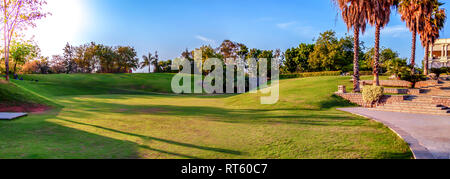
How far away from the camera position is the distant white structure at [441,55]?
43656 mm

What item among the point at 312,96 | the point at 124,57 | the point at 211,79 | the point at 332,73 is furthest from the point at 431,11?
the point at 124,57

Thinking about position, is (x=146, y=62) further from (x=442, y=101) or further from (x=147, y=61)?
(x=442, y=101)

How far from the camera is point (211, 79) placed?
5331cm

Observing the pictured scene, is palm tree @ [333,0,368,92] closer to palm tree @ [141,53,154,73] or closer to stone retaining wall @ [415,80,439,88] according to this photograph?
stone retaining wall @ [415,80,439,88]

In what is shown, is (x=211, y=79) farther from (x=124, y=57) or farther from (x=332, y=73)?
(x=124, y=57)

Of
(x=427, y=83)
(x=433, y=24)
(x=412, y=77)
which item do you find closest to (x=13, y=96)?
(x=412, y=77)

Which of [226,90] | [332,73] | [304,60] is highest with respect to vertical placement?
[304,60]

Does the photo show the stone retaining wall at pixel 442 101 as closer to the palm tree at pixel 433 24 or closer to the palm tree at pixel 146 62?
the palm tree at pixel 433 24

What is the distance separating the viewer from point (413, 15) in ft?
94.4

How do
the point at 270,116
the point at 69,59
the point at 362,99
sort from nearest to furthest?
1. the point at 270,116
2. the point at 362,99
3. the point at 69,59

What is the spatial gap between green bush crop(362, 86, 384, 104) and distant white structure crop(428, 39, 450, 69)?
2850 centimetres

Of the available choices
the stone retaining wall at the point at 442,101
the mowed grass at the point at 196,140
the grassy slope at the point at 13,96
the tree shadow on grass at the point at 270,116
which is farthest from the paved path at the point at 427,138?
the grassy slope at the point at 13,96

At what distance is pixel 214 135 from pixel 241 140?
123 cm

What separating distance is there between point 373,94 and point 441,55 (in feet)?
165
